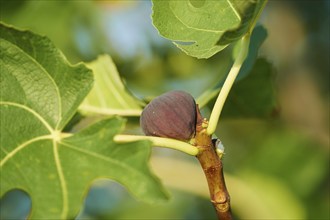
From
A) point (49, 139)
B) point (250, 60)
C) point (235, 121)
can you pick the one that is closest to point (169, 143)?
point (49, 139)

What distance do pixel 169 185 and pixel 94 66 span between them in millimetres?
737

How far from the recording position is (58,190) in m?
1.31

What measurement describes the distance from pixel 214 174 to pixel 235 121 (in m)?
1.81

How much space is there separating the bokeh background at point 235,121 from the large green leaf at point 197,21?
122 centimetres

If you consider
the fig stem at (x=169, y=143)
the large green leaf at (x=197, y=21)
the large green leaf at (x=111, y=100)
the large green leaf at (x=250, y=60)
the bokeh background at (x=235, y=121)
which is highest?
the large green leaf at (x=197, y=21)

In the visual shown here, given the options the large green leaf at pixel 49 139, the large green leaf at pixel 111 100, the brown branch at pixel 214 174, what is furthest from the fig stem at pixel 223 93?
the large green leaf at pixel 111 100

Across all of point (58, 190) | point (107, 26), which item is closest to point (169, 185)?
point (107, 26)

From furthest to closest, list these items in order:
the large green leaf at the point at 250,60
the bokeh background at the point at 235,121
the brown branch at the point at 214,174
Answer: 1. the bokeh background at the point at 235,121
2. the large green leaf at the point at 250,60
3. the brown branch at the point at 214,174

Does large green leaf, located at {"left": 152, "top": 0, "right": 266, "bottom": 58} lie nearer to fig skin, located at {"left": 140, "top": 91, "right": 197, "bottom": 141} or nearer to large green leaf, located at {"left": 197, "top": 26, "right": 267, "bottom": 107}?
fig skin, located at {"left": 140, "top": 91, "right": 197, "bottom": 141}

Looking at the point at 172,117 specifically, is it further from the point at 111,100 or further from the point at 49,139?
the point at 111,100

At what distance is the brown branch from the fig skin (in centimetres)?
3

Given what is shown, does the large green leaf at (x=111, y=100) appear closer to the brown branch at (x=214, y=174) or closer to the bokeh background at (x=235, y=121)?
the brown branch at (x=214, y=174)

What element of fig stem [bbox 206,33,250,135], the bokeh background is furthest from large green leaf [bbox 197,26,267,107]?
the bokeh background

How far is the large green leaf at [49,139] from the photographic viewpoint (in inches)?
49.8
